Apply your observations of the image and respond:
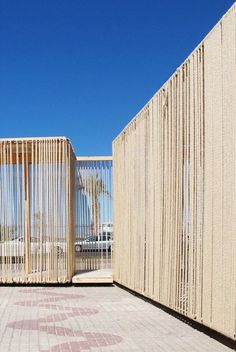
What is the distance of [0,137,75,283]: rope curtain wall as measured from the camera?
1241 centimetres

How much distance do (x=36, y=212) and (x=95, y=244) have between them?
5.98ft

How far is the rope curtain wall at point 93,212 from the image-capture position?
13.6 metres

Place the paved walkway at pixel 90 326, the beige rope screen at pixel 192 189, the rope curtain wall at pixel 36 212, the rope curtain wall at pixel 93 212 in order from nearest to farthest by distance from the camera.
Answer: the beige rope screen at pixel 192 189 < the paved walkway at pixel 90 326 < the rope curtain wall at pixel 36 212 < the rope curtain wall at pixel 93 212

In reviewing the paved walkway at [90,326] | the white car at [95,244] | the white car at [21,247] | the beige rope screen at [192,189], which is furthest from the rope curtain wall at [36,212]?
the beige rope screen at [192,189]

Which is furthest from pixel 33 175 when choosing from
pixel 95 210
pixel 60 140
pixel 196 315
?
pixel 196 315

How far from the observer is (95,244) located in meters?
13.8

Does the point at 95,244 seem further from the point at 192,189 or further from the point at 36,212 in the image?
the point at 192,189

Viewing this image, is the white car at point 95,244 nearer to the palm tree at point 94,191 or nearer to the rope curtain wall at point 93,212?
the rope curtain wall at point 93,212

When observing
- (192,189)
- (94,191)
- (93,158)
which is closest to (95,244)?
(94,191)

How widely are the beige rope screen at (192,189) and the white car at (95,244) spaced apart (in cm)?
299

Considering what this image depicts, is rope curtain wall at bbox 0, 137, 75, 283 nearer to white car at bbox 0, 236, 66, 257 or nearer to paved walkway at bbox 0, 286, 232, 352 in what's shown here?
white car at bbox 0, 236, 66, 257

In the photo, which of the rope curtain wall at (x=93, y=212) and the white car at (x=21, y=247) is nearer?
the white car at (x=21, y=247)

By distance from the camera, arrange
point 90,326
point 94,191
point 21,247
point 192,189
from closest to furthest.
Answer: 1. point 192,189
2. point 90,326
3. point 21,247
4. point 94,191

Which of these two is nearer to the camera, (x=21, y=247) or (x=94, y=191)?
(x=21, y=247)
